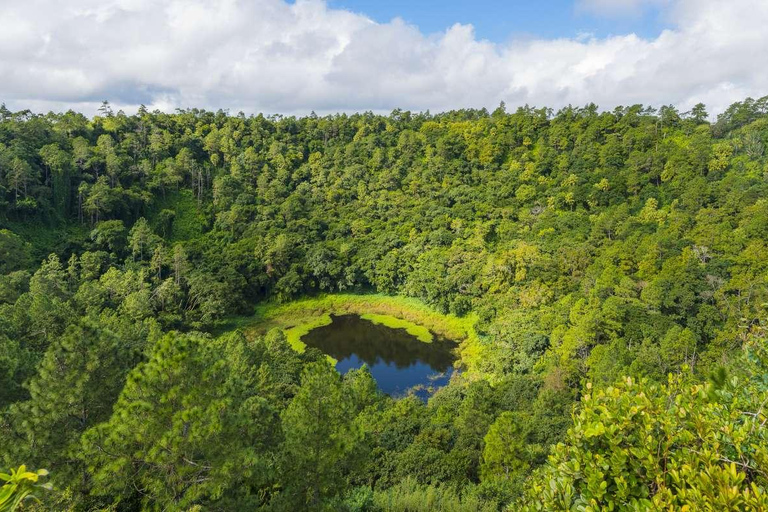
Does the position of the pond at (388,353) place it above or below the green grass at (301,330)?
below

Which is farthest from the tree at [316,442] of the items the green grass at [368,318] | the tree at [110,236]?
the tree at [110,236]

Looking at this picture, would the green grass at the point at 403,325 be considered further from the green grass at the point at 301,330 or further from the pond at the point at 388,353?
the green grass at the point at 301,330

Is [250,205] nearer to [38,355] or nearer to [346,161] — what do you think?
[346,161]

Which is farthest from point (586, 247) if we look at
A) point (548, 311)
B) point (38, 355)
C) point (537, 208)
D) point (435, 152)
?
point (38, 355)

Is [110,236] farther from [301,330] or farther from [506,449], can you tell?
[506,449]

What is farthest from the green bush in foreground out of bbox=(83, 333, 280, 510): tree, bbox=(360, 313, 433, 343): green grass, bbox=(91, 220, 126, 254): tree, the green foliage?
bbox=(91, 220, 126, 254): tree

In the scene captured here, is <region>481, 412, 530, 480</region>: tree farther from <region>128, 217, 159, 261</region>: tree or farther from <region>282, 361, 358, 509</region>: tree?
<region>128, 217, 159, 261</region>: tree

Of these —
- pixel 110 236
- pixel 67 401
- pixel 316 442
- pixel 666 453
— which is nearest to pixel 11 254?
pixel 110 236
